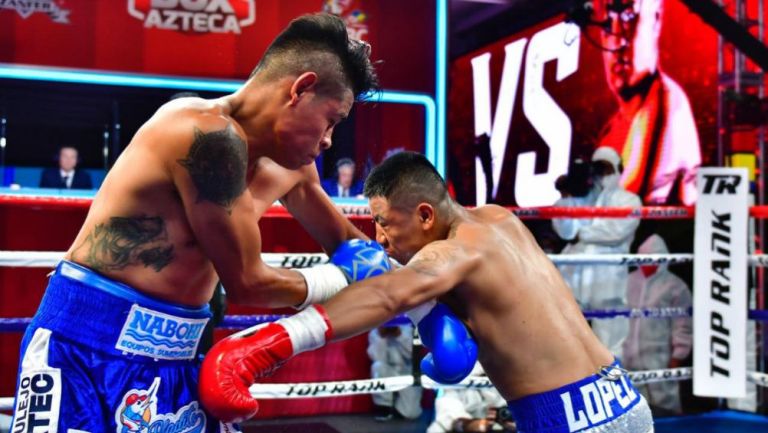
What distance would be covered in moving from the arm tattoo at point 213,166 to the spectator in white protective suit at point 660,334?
395 centimetres

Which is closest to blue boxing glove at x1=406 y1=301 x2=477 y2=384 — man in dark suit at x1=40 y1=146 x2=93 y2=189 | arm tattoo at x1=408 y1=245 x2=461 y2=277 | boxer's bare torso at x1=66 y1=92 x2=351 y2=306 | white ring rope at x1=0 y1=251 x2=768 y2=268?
arm tattoo at x1=408 y1=245 x2=461 y2=277

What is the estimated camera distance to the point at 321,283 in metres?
1.69

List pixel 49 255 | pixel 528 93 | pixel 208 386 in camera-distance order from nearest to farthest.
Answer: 1. pixel 208 386
2. pixel 49 255
3. pixel 528 93

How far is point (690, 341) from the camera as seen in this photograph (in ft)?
16.4

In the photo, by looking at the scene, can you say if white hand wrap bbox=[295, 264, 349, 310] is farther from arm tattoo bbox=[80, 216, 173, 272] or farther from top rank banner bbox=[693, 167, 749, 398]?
top rank banner bbox=[693, 167, 749, 398]

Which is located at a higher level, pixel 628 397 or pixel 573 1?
pixel 573 1

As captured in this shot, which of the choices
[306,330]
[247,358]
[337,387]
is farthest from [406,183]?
[337,387]

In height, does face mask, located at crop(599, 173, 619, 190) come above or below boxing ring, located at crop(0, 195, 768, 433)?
above

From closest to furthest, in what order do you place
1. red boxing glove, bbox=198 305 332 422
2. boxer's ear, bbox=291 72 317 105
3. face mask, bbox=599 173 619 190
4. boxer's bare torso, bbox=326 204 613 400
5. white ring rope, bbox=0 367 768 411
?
red boxing glove, bbox=198 305 332 422 < boxer's ear, bbox=291 72 317 105 < boxer's bare torso, bbox=326 204 613 400 < white ring rope, bbox=0 367 768 411 < face mask, bbox=599 173 619 190

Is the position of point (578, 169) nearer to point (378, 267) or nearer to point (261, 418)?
point (261, 418)

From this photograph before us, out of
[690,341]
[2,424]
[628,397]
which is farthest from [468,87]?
[628,397]

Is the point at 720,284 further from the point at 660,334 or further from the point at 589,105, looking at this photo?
the point at 589,105

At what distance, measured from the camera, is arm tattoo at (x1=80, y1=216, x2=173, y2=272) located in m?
1.52

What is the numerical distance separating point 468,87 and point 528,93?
1.02 meters
